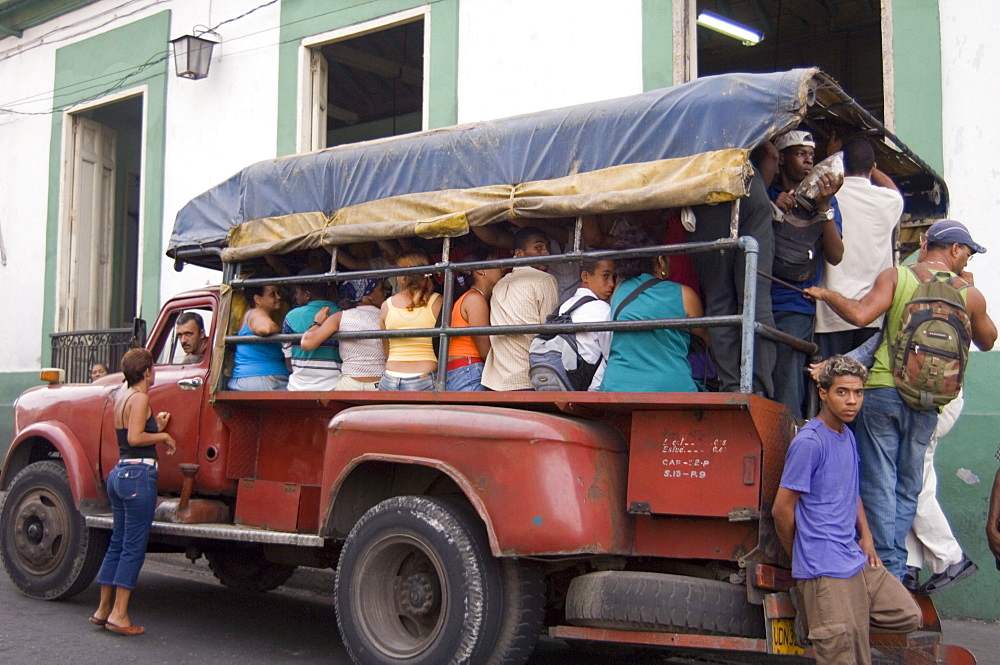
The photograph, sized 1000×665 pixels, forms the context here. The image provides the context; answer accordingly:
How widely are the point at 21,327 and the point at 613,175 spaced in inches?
444

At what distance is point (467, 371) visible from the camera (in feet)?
17.1

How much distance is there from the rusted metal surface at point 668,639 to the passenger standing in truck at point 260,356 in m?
2.56

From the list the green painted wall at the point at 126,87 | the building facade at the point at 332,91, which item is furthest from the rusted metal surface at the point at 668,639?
the green painted wall at the point at 126,87

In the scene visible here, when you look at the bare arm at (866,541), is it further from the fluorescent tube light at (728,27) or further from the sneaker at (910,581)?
the fluorescent tube light at (728,27)

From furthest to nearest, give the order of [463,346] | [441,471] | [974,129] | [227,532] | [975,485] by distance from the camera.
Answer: [974,129], [975,485], [227,532], [463,346], [441,471]

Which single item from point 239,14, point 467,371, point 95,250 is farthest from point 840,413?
point 95,250

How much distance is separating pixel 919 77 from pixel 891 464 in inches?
150

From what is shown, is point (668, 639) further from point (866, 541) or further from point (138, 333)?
point (138, 333)

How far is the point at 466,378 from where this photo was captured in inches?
204

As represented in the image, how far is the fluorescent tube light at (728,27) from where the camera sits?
422 inches

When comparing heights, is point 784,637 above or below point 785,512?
below

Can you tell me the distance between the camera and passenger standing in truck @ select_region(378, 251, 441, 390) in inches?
213

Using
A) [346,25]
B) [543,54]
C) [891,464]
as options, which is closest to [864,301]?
[891,464]

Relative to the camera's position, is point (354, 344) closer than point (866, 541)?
No
